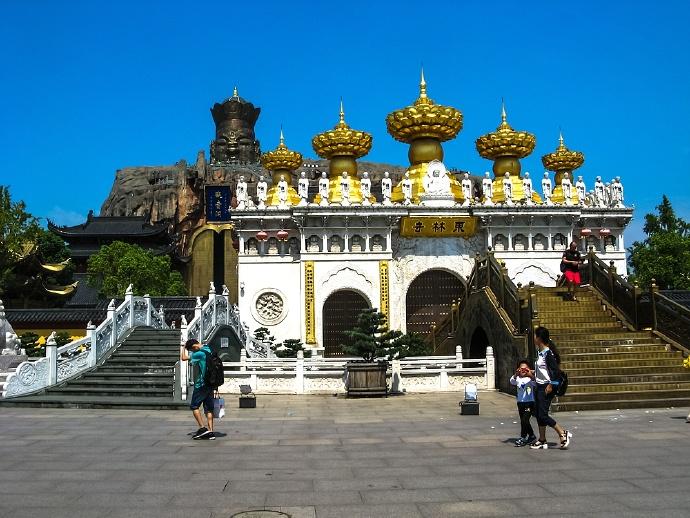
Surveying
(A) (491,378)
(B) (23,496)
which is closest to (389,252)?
(A) (491,378)

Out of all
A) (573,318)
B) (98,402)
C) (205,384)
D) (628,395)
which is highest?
(573,318)

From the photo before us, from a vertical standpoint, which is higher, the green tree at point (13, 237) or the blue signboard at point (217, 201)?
the blue signboard at point (217, 201)

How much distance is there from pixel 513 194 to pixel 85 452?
28911mm

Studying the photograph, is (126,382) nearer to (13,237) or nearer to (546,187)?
(13,237)

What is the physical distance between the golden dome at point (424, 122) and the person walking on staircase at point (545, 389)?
85.6 ft

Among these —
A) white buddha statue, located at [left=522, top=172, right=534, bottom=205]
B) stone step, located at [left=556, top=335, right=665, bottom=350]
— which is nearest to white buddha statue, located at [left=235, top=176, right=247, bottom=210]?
white buddha statue, located at [left=522, top=172, right=534, bottom=205]

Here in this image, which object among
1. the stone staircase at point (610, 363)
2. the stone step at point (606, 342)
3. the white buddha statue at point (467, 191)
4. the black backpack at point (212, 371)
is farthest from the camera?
the white buddha statue at point (467, 191)

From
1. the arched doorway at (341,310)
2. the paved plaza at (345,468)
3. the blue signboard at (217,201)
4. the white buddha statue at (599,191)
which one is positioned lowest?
the paved plaza at (345,468)

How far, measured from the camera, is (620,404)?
14812 mm

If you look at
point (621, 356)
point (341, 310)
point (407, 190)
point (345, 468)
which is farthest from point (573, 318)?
point (407, 190)

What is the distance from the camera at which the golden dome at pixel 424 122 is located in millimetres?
35125

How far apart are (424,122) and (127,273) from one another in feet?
65.4

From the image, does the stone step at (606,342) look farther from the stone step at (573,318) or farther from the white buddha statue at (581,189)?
the white buddha statue at (581,189)

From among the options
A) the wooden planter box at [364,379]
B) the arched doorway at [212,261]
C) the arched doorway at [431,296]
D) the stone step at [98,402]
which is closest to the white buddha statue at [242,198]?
the arched doorway at [431,296]
